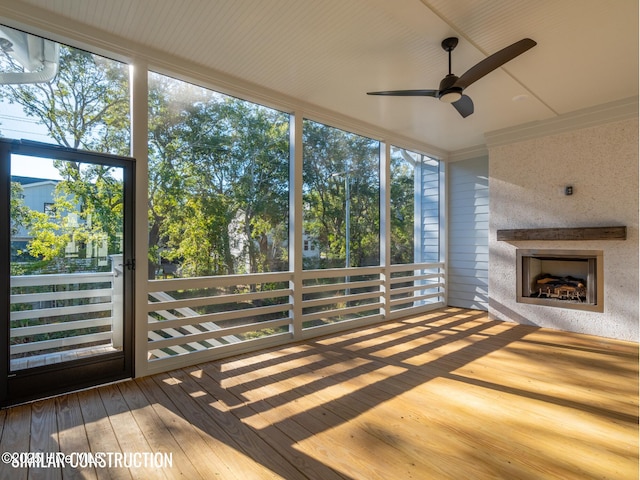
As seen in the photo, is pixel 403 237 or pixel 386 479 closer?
pixel 386 479

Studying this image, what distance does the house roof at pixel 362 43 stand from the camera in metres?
2.47

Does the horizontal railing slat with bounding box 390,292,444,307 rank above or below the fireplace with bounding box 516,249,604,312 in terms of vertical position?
below

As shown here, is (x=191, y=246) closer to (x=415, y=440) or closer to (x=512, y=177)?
(x=415, y=440)

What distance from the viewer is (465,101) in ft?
10.4

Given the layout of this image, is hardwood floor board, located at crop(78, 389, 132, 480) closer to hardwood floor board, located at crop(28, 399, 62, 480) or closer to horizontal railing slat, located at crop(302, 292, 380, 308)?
hardwood floor board, located at crop(28, 399, 62, 480)

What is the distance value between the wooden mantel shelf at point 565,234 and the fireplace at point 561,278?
0.23 metres

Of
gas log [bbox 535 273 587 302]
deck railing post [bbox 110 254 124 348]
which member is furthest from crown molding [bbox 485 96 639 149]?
deck railing post [bbox 110 254 124 348]

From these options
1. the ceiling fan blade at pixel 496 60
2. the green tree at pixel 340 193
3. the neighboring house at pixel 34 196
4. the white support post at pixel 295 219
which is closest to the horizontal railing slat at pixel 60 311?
the neighboring house at pixel 34 196

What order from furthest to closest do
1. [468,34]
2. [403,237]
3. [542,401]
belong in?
1. [403,237]
2. [468,34]
3. [542,401]

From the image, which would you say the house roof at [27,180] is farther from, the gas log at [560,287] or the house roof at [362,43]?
the gas log at [560,287]

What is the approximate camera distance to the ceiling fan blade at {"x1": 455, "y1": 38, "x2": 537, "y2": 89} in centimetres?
240

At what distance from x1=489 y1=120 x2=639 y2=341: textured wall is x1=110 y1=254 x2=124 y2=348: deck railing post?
4988 mm

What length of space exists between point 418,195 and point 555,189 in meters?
2.14

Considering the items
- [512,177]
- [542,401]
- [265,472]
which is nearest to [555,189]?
[512,177]
